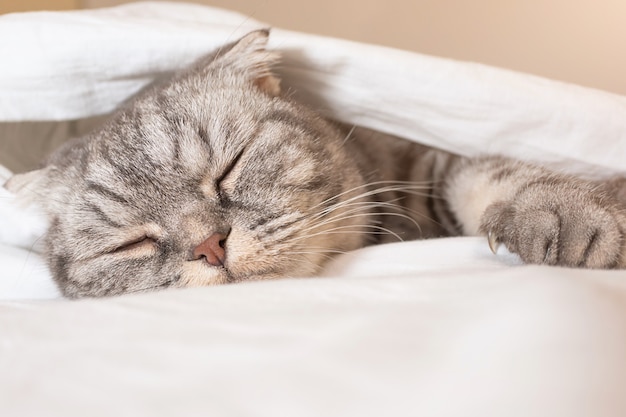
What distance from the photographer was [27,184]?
45.2 inches

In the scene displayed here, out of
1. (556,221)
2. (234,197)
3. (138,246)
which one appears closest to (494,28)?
(556,221)

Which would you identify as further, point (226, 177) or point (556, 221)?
point (226, 177)

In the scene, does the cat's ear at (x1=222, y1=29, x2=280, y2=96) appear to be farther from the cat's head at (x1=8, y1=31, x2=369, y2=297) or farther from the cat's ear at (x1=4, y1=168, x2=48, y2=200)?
the cat's ear at (x1=4, y1=168, x2=48, y2=200)

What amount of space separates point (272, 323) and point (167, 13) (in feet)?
3.32

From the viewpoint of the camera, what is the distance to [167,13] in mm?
1340

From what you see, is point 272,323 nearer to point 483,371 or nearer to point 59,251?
point 483,371

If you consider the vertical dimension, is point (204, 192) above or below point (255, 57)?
below

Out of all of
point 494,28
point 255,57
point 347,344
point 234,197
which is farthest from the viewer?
point 494,28

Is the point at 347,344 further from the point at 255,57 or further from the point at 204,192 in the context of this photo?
the point at 255,57

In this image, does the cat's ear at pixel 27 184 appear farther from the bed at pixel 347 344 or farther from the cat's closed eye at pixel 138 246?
the cat's closed eye at pixel 138 246

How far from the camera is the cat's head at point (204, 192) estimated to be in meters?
0.91

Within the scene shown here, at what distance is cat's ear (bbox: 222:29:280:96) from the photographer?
1094 millimetres

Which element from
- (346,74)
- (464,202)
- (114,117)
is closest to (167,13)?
(114,117)

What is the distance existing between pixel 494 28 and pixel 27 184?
1.51 metres
